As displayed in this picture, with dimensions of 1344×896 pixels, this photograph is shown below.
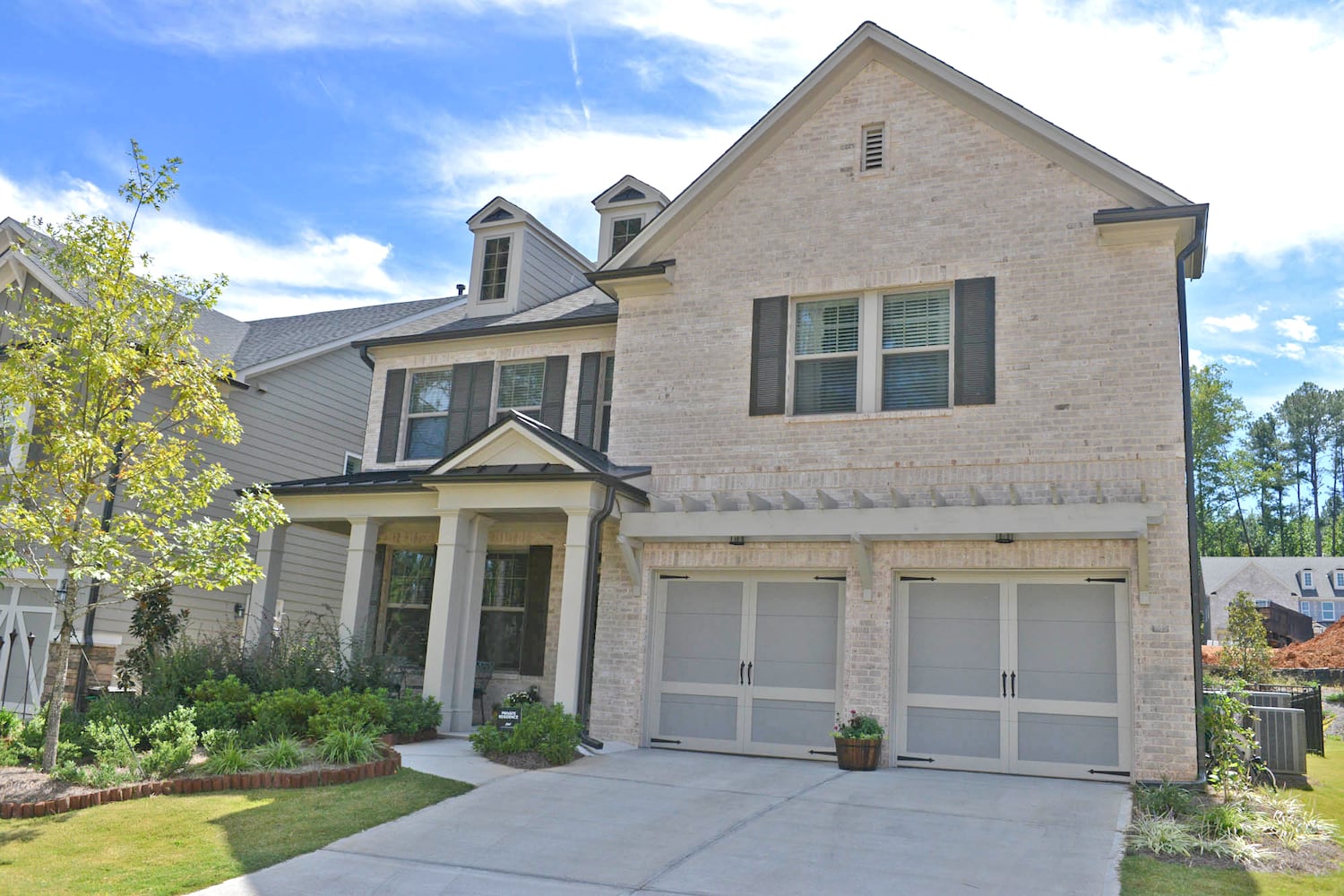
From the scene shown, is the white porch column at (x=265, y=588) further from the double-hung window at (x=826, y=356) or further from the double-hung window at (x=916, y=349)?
the double-hung window at (x=916, y=349)

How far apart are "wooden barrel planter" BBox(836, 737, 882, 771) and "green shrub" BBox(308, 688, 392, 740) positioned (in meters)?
4.98

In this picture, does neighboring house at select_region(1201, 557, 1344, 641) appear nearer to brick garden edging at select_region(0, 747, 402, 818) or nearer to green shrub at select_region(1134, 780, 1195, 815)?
green shrub at select_region(1134, 780, 1195, 815)

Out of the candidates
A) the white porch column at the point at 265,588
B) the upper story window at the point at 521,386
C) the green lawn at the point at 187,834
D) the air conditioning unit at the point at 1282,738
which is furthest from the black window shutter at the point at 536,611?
the air conditioning unit at the point at 1282,738

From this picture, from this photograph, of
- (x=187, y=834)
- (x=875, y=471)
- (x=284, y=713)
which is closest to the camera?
(x=187, y=834)

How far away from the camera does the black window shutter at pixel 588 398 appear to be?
50.9 ft

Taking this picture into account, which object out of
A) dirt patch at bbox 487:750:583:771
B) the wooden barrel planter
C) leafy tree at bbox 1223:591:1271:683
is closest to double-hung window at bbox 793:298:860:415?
the wooden barrel planter

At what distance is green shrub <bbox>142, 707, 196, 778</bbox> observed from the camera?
9.51 m

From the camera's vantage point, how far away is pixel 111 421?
10.1 m

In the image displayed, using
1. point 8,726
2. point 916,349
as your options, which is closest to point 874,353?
point 916,349

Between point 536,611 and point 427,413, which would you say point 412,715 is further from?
point 427,413

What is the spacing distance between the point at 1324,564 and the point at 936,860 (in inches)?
2491

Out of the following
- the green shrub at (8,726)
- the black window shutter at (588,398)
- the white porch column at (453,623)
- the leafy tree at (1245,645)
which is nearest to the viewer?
the green shrub at (8,726)

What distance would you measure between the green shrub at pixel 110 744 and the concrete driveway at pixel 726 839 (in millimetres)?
2713

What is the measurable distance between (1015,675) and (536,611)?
7.07m
